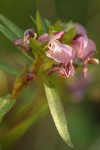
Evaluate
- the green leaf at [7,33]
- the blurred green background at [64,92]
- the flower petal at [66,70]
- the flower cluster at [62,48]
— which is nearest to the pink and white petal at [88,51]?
the flower cluster at [62,48]

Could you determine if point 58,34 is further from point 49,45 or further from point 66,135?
point 66,135

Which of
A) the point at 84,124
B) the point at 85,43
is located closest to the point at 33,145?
the point at 84,124

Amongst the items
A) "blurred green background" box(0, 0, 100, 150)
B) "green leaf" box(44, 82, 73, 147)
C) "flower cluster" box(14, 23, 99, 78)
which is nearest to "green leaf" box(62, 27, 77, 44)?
"flower cluster" box(14, 23, 99, 78)

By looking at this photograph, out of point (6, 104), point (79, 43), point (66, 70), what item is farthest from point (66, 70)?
point (6, 104)

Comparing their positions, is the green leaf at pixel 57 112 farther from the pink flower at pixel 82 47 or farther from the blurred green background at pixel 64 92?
the blurred green background at pixel 64 92

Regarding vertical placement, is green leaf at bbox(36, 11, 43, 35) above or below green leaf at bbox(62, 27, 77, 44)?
above

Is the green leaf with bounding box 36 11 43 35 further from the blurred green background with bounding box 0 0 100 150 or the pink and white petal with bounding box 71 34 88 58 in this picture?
the blurred green background with bounding box 0 0 100 150
